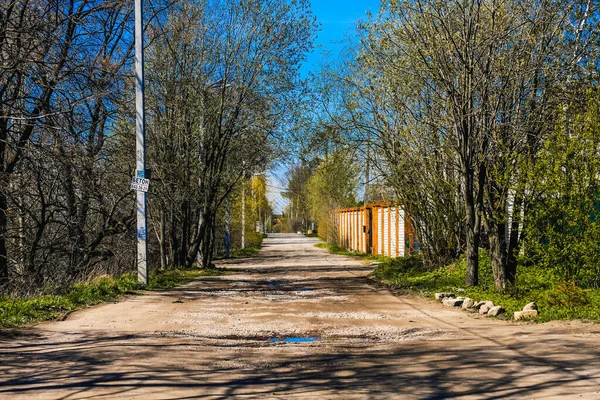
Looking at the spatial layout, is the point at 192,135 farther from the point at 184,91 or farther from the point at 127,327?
the point at 127,327

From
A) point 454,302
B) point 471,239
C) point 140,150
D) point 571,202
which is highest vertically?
point 140,150

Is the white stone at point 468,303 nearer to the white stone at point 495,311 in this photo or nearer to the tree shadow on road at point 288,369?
the white stone at point 495,311

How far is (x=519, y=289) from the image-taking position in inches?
472

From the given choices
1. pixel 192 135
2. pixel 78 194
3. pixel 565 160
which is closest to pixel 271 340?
pixel 565 160

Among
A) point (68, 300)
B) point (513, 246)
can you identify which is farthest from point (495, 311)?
point (68, 300)

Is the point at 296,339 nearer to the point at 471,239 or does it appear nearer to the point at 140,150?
the point at 471,239

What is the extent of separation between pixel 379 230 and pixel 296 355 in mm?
24015

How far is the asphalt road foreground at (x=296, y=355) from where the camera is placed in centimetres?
589

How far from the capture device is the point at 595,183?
11.0 meters

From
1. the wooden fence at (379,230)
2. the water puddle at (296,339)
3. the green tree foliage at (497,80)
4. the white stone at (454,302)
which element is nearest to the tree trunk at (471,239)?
the green tree foliage at (497,80)

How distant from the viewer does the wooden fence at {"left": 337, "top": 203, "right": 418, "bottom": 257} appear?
84.0 ft

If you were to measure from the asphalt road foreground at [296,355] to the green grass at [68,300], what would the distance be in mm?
370

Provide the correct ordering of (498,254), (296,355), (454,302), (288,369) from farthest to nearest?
1. (498,254)
2. (454,302)
3. (296,355)
4. (288,369)

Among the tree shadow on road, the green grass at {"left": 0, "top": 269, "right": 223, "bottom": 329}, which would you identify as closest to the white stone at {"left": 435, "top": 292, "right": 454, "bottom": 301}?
the tree shadow on road
